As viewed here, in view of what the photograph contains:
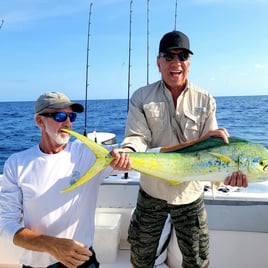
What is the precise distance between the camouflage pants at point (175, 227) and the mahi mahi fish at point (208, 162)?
518 millimetres

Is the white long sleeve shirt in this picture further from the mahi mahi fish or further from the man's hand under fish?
the mahi mahi fish

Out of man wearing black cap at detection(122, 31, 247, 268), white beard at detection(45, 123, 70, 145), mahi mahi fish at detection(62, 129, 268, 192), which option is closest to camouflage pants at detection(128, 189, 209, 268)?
man wearing black cap at detection(122, 31, 247, 268)

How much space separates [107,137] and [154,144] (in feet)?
11.8

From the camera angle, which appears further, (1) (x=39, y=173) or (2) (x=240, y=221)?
(2) (x=240, y=221)

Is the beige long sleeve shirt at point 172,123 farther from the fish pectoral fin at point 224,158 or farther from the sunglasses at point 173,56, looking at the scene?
the fish pectoral fin at point 224,158

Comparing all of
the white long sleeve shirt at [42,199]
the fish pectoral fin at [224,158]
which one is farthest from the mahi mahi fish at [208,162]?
the white long sleeve shirt at [42,199]

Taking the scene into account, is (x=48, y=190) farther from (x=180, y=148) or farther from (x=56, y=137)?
(x=180, y=148)

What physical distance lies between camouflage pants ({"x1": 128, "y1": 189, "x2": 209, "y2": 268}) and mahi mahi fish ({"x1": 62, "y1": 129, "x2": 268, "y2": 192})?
20.4 inches

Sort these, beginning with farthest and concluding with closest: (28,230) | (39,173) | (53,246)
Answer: (39,173) < (28,230) < (53,246)

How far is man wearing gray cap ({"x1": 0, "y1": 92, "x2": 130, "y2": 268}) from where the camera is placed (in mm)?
1880

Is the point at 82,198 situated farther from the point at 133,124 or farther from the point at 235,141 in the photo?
the point at 235,141

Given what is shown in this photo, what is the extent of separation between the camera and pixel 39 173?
1907 mm

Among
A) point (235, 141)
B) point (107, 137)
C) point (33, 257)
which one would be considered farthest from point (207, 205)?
point (107, 137)

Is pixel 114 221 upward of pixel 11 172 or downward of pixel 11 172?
downward
